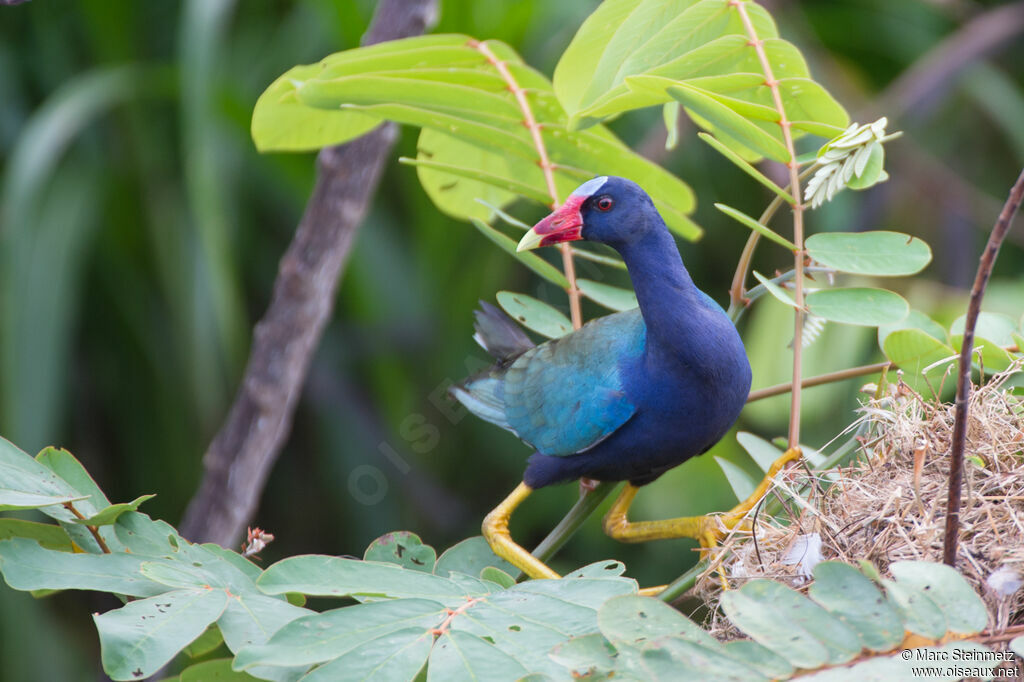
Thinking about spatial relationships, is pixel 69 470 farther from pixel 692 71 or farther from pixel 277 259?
pixel 277 259

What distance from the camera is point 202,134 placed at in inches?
122

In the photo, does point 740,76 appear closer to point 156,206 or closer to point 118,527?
point 118,527

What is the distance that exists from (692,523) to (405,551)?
0.52 m

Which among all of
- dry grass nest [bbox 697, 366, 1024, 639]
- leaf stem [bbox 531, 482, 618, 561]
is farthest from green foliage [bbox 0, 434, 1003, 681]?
leaf stem [bbox 531, 482, 618, 561]

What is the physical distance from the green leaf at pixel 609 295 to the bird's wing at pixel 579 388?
2cm

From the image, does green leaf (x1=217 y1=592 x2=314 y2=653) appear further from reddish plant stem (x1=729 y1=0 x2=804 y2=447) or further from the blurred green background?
the blurred green background

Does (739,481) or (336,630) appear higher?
(336,630)

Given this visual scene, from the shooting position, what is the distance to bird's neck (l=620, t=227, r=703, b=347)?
152 centimetres

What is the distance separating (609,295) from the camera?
175cm

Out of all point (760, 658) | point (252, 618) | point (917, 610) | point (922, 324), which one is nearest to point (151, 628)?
point (252, 618)

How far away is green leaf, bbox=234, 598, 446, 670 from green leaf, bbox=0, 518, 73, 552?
358 millimetres

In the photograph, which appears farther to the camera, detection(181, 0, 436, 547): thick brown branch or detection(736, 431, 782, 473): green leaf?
detection(181, 0, 436, 547): thick brown branch

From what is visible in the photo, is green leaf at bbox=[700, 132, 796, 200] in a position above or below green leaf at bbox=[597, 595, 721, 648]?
above

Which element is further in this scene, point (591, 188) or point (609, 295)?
point (609, 295)
